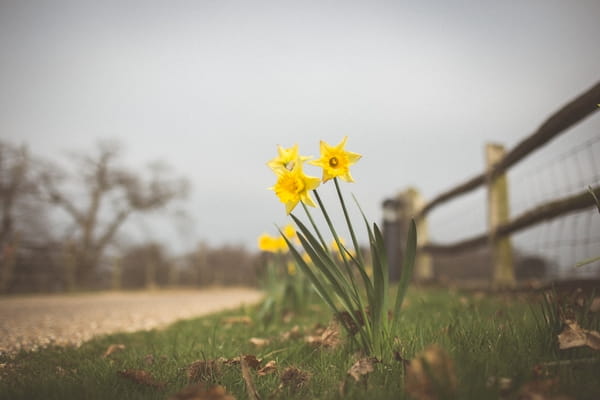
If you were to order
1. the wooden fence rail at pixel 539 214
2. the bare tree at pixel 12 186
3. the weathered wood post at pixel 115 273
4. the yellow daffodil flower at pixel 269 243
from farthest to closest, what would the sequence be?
1. the weathered wood post at pixel 115 273
2. the bare tree at pixel 12 186
3. the yellow daffodil flower at pixel 269 243
4. the wooden fence rail at pixel 539 214

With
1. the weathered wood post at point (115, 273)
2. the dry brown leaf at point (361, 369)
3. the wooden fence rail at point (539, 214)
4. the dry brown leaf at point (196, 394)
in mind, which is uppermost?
the wooden fence rail at point (539, 214)

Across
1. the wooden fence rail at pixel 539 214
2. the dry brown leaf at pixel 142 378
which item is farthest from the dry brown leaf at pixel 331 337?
the wooden fence rail at pixel 539 214

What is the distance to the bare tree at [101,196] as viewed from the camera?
15367 mm

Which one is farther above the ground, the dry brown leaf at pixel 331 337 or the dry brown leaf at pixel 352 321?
the dry brown leaf at pixel 352 321

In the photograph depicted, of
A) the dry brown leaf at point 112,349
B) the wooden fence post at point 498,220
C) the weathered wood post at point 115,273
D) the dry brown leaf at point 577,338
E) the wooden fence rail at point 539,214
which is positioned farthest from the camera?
the weathered wood post at point 115,273

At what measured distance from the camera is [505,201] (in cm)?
365

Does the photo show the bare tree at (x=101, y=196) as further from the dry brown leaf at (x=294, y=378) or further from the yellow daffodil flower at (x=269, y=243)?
the dry brown leaf at (x=294, y=378)

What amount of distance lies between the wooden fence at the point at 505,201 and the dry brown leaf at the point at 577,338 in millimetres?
1040

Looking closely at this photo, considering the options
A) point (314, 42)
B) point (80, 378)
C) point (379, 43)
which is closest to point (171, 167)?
point (314, 42)

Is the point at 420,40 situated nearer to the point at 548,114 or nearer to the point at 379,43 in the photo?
the point at 379,43

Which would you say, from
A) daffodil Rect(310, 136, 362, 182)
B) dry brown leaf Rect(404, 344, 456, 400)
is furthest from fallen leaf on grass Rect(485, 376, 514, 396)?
daffodil Rect(310, 136, 362, 182)

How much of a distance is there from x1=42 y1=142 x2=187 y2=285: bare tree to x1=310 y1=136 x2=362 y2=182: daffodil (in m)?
15.7

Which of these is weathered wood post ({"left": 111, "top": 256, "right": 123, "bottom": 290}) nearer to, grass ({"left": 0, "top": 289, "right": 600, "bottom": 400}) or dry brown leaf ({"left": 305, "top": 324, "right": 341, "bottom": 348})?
grass ({"left": 0, "top": 289, "right": 600, "bottom": 400})

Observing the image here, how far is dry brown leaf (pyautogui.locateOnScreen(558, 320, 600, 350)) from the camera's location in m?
1.05
